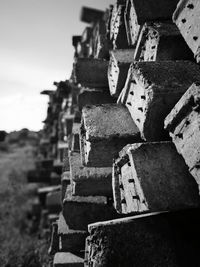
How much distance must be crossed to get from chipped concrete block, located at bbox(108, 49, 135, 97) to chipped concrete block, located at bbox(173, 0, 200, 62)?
1.53ft

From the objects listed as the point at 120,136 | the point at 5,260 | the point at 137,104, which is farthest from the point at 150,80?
the point at 5,260

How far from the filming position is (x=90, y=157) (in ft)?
5.25

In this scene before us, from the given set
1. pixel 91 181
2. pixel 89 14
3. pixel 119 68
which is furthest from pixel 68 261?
pixel 89 14

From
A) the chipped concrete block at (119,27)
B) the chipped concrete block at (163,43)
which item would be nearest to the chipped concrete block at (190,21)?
the chipped concrete block at (163,43)

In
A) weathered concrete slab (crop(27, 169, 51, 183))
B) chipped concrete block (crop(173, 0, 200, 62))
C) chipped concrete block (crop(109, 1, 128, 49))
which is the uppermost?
weathered concrete slab (crop(27, 169, 51, 183))

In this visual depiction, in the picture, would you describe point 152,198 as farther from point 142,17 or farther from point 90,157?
point 142,17

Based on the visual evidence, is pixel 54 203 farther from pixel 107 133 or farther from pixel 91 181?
pixel 107 133

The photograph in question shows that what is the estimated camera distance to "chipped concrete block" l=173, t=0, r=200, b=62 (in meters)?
1.43

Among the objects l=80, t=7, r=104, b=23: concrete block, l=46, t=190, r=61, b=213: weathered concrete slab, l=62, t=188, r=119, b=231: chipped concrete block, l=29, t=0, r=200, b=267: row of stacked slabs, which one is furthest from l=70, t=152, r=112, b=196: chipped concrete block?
l=80, t=7, r=104, b=23: concrete block

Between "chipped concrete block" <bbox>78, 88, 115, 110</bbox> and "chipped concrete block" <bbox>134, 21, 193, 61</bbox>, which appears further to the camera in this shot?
"chipped concrete block" <bbox>78, 88, 115, 110</bbox>

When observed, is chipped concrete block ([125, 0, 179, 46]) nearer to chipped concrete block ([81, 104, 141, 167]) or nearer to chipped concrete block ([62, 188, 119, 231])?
chipped concrete block ([81, 104, 141, 167])

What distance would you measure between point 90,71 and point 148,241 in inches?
75.5

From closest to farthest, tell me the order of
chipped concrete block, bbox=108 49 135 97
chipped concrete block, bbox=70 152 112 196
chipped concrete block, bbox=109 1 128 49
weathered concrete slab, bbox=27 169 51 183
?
chipped concrete block, bbox=108 49 135 97, chipped concrete block, bbox=70 152 112 196, chipped concrete block, bbox=109 1 128 49, weathered concrete slab, bbox=27 169 51 183

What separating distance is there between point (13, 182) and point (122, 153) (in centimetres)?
1163
